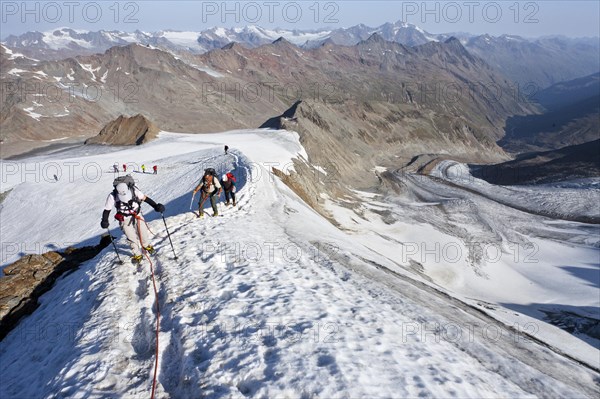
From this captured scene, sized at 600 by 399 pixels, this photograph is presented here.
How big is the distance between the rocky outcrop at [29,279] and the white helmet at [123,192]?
5.19 metres

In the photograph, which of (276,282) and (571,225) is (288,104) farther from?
(276,282)

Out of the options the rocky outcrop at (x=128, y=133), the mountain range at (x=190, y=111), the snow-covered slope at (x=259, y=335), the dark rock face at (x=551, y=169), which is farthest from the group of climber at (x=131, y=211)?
the dark rock face at (x=551, y=169)

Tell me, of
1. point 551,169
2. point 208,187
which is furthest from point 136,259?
point 551,169

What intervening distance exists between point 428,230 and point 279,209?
25.9 metres

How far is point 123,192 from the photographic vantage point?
39.4 ft

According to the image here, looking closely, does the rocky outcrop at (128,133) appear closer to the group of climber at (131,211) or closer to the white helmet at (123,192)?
the group of climber at (131,211)

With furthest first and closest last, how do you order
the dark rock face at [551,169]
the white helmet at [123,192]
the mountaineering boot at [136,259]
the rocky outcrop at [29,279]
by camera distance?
the dark rock face at [551,169] < the mountaineering boot at [136,259] < the rocky outcrop at [29,279] < the white helmet at [123,192]

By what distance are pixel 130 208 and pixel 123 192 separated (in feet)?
1.87

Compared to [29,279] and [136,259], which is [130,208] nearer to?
[136,259]

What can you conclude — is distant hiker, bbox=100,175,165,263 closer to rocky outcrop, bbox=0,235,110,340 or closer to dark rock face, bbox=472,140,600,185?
rocky outcrop, bbox=0,235,110,340

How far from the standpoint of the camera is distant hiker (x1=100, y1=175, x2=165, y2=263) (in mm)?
11969

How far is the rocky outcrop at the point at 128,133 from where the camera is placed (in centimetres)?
6019

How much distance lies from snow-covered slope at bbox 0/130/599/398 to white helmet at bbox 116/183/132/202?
2355 mm

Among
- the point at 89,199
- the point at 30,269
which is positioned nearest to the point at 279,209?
the point at 30,269
